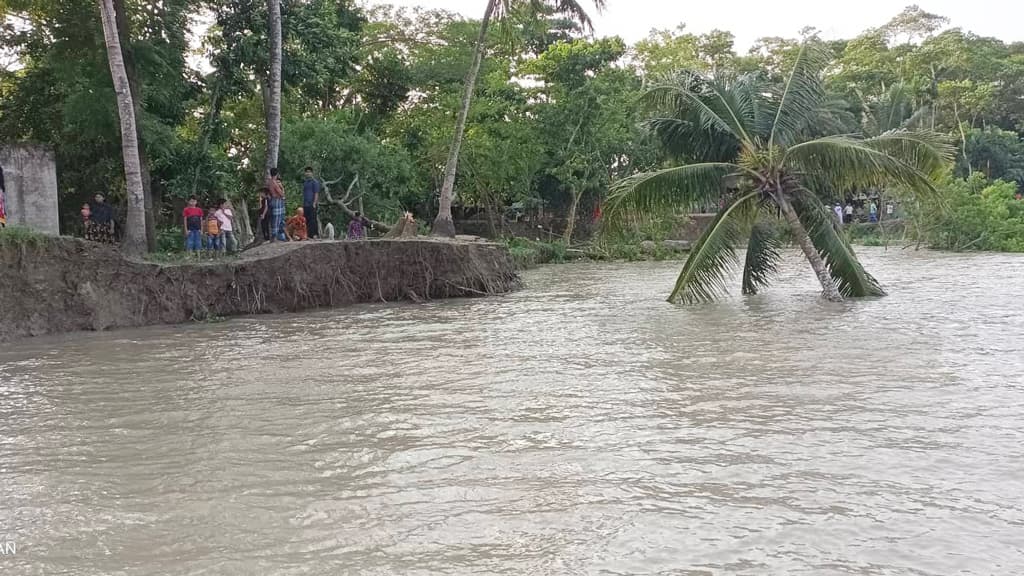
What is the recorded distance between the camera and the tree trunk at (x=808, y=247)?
14750mm

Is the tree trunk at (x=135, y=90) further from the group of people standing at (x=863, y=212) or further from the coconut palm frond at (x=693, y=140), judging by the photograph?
the group of people standing at (x=863, y=212)

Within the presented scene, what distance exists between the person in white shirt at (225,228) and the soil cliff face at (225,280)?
2.73 metres

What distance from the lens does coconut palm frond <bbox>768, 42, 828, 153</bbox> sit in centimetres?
1473

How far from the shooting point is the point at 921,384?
785cm

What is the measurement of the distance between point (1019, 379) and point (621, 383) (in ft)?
13.0

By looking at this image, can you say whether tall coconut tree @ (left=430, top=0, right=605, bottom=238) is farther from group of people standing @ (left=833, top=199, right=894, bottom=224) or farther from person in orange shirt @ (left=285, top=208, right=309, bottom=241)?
group of people standing @ (left=833, top=199, right=894, bottom=224)

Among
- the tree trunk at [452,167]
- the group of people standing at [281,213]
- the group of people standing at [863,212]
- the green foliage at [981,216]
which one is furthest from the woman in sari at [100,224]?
the group of people standing at [863,212]

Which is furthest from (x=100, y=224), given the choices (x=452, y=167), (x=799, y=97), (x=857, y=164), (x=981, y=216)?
(x=981, y=216)

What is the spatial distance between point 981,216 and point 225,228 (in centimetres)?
2442

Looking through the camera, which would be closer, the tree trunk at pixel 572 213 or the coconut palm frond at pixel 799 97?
the coconut palm frond at pixel 799 97

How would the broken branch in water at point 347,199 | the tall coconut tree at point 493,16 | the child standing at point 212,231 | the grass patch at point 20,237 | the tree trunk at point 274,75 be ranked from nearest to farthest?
1. the grass patch at point 20,237
2. the tree trunk at point 274,75
3. the child standing at point 212,231
4. the tall coconut tree at point 493,16
5. the broken branch in water at point 347,199

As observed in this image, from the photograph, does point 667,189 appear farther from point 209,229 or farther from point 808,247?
point 209,229

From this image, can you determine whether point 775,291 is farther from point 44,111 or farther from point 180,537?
point 44,111

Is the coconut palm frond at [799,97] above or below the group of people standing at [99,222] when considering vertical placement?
above
